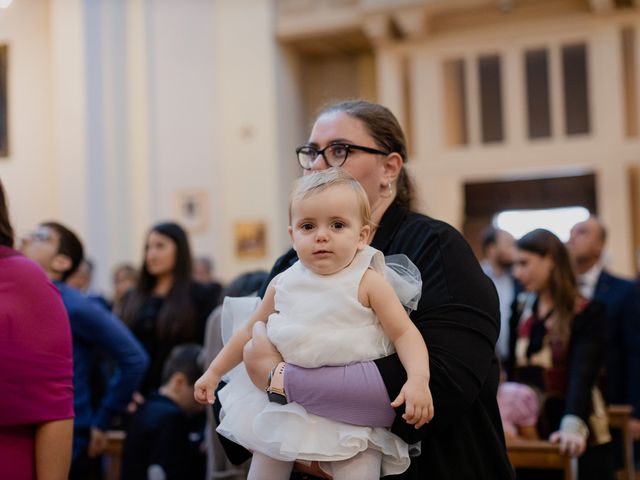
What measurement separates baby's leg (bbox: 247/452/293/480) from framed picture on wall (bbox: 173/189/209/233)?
35.3ft

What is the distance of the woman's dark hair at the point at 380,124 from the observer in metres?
2.46

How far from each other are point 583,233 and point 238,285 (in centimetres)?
367

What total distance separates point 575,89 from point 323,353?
32.7 feet

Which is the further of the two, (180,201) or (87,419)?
(180,201)

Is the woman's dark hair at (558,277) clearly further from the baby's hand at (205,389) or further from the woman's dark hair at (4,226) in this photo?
the woman's dark hair at (4,226)

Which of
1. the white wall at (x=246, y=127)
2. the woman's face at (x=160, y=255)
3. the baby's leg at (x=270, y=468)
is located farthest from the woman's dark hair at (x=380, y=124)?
the white wall at (x=246, y=127)

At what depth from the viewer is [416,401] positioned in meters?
1.96

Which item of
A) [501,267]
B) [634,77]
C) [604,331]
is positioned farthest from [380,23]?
[604,331]

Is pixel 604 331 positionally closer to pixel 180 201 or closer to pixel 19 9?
pixel 180 201

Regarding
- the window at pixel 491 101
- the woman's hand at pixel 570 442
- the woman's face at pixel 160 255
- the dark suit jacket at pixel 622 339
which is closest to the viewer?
the woman's hand at pixel 570 442

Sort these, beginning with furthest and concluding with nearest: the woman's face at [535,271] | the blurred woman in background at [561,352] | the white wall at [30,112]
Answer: the white wall at [30,112]
the woman's face at [535,271]
the blurred woman in background at [561,352]

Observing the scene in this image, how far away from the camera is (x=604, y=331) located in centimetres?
409

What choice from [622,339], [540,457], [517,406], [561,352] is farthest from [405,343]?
[622,339]

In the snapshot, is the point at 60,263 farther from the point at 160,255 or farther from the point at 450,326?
the point at 450,326
